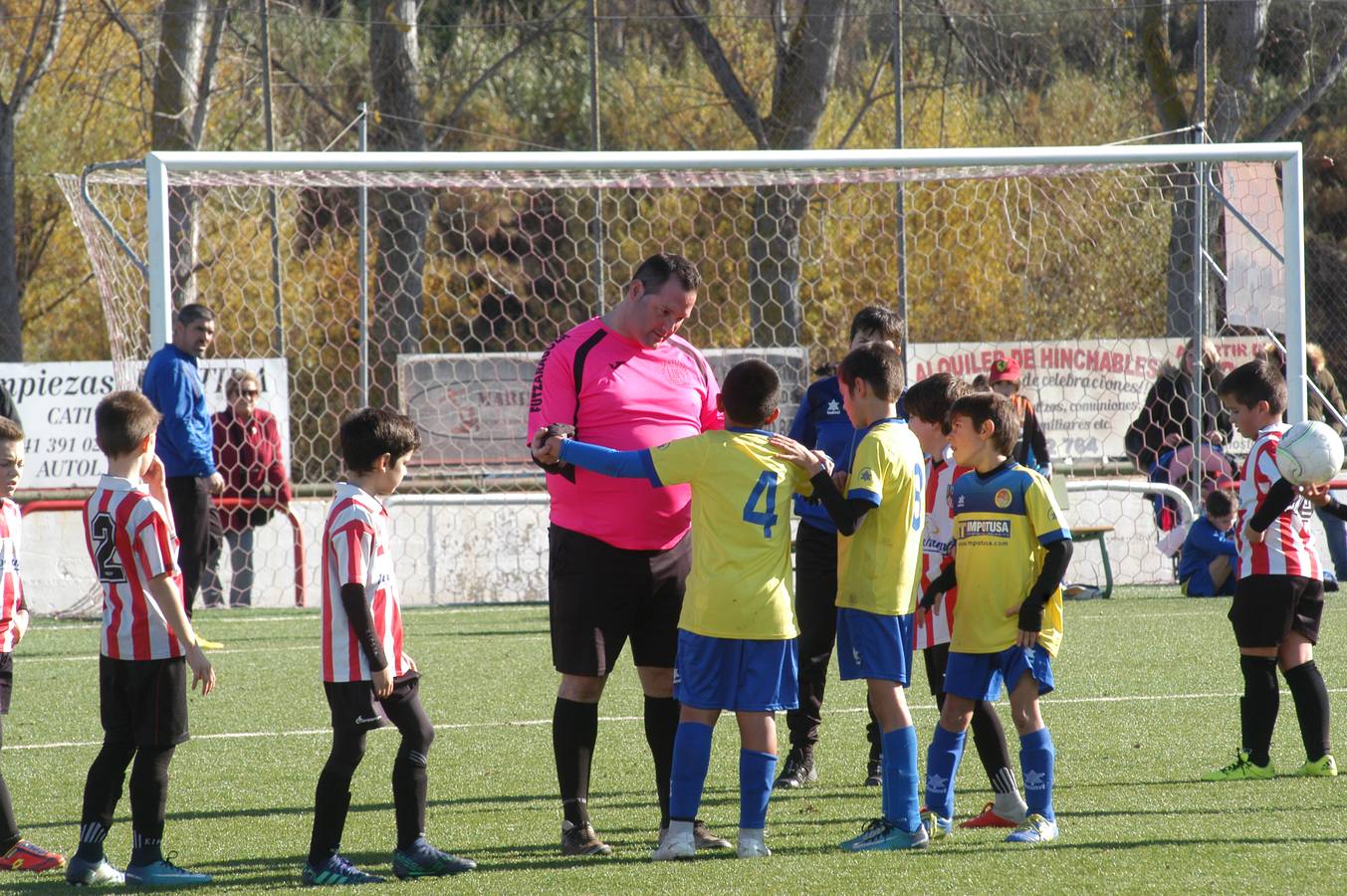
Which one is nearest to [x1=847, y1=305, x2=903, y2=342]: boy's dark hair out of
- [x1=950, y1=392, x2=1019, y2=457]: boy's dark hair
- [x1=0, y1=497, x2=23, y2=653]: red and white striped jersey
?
[x1=950, y1=392, x2=1019, y2=457]: boy's dark hair

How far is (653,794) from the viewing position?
5.35 m

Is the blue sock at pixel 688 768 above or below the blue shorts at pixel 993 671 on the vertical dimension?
below

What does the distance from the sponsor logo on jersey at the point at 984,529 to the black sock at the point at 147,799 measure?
7.69 ft

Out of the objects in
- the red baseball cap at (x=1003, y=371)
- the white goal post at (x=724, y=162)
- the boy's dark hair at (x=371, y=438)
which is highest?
the white goal post at (x=724, y=162)

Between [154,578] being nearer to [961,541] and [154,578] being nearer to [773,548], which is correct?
[773,548]

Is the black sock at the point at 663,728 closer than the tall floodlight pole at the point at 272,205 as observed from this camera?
Yes

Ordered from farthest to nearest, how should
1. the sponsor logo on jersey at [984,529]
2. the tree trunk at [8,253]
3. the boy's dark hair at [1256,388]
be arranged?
1. the tree trunk at [8,253]
2. the boy's dark hair at [1256,388]
3. the sponsor logo on jersey at [984,529]

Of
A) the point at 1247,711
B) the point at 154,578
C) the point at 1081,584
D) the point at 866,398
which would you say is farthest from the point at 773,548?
the point at 1081,584

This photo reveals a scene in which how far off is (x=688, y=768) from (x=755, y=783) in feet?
0.61

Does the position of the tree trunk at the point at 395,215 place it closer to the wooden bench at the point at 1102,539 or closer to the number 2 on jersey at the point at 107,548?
the wooden bench at the point at 1102,539

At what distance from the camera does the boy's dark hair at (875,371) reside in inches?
174

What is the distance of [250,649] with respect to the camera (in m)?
9.25

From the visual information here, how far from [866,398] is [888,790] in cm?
112

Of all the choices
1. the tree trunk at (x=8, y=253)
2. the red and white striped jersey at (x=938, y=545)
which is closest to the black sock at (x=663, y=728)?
the red and white striped jersey at (x=938, y=545)
